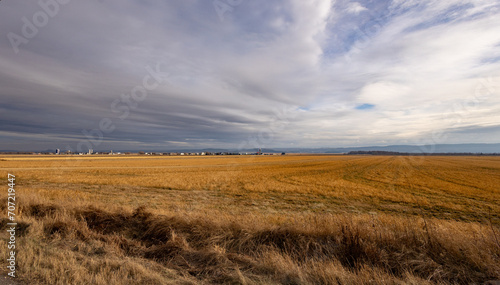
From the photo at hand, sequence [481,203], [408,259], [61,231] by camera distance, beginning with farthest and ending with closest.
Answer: [481,203], [61,231], [408,259]

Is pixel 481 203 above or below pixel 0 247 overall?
below

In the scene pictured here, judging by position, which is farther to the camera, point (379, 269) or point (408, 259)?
point (408, 259)

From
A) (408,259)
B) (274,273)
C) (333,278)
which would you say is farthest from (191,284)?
(408,259)

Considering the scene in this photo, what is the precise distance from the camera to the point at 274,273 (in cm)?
495

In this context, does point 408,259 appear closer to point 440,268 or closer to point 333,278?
point 440,268

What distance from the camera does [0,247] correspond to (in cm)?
566

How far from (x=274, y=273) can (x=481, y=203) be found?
955 inches

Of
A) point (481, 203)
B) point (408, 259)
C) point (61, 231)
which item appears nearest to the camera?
point (408, 259)

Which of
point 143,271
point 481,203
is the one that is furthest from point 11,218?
point 481,203

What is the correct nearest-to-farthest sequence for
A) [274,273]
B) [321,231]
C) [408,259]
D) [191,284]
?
[191,284]
[274,273]
[408,259]
[321,231]

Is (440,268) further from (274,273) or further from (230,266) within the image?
(230,266)

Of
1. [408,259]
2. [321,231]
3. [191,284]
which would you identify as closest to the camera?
[191,284]

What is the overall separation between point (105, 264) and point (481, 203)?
27.2 metres

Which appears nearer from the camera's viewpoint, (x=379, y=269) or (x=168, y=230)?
(x=379, y=269)
